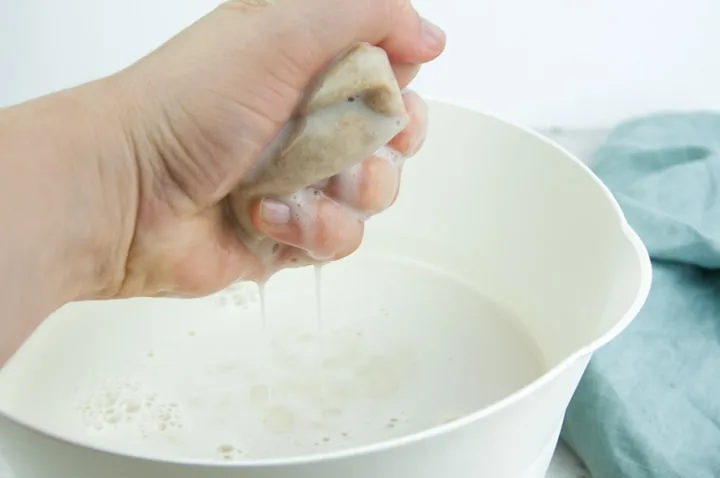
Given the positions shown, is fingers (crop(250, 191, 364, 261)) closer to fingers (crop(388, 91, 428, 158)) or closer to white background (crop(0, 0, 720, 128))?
fingers (crop(388, 91, 428, 158))

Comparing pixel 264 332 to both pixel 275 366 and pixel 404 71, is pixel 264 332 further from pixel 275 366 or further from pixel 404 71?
pixel 404 71

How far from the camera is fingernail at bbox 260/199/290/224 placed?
0.52 m

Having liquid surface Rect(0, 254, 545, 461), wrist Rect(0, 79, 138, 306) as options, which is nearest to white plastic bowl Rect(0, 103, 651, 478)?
liquid surface Rect(0, 254, 545, 461)

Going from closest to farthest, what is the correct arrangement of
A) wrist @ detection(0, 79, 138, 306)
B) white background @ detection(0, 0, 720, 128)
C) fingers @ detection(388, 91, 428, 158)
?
wrist @ detection(0, 79, 138, 306) → fingers @ detection(388, 91, 428, 158) → white background @ detection(0, 0, 720, 128)

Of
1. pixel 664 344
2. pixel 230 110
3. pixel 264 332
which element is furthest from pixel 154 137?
pixel 664 344

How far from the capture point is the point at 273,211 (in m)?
0.52

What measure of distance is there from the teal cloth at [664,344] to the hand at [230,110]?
0.21 meters

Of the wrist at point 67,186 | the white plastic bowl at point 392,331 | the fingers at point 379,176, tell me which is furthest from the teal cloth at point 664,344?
the wrist at point 67,186

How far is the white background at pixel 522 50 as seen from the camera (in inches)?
32.2

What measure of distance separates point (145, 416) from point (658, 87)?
2.04ft

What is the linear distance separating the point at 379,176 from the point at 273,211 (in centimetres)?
7

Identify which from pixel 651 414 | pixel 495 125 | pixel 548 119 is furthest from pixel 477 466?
pixel 548 119

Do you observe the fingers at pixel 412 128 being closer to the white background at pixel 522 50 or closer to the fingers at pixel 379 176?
the fingers at pixel 379 176

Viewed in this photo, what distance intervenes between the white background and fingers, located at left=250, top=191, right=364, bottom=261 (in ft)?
1.19
